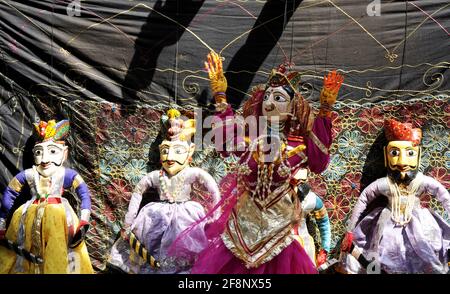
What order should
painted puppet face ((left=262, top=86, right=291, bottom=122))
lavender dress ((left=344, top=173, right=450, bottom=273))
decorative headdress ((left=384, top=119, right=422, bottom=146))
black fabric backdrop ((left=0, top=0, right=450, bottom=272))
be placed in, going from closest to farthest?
painted puppet face ((left=262, top=86, right=291, bottom=122)) < lavender dress ((left=344, top=173, right=450, bottom=273)) < decorative headdress ((left=384, top=119, right=422, bottom=146)) < black fabric backdrop ((left=0, top=0, right=450, bottom=272))

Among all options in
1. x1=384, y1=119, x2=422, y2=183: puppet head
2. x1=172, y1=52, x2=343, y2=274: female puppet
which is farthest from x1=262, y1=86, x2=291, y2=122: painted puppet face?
x1=384, y1=119, x2=422, y2=183: puppet head

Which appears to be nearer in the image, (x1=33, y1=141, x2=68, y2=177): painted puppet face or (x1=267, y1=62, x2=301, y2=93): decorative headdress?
(x1=267, y1=62, x2=301, y2=93): decorative headdress

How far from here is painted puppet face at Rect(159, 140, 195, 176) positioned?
4797 millimetres

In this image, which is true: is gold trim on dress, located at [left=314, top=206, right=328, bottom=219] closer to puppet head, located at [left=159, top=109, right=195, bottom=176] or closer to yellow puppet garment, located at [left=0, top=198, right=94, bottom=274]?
puppet head, located at [left=159, top=109, right=195, bottom=176]

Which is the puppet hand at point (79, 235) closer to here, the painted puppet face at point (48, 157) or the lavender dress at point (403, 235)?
the painted puppet face at point (48, 157)

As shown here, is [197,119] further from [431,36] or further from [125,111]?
[431,36]

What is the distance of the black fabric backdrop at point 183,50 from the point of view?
4.98 metres

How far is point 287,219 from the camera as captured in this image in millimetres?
3932

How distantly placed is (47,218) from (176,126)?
102 cm

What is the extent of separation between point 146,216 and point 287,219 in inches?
45.6

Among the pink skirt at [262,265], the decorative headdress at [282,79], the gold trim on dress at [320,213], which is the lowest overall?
the pink skirt at [262,265]

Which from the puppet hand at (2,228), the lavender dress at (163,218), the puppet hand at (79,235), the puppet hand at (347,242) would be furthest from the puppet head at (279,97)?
the puppet hand at (2,228)

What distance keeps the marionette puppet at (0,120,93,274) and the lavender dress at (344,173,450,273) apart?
173cm

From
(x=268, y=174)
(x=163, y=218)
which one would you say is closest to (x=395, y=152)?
(x=268, y=174)
